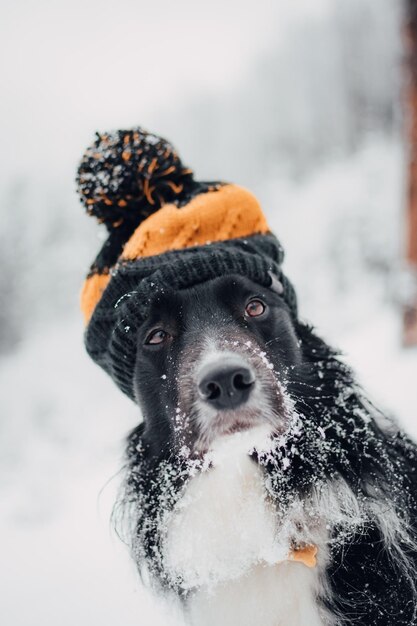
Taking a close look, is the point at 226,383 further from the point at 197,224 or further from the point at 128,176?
the point at 128,176

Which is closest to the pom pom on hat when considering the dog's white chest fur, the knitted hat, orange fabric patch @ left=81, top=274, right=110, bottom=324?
the knitted hat

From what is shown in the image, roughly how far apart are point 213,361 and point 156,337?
0.38m

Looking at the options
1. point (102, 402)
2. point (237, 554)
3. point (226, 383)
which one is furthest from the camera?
point (102, 402)

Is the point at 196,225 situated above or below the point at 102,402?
below

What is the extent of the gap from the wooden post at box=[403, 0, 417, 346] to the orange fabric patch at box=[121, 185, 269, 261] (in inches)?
161

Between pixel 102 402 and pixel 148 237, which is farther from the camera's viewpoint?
pixel 102 402

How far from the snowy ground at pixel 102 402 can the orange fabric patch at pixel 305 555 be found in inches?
33.0

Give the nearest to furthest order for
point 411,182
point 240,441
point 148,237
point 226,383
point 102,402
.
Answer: point 226,383
point 240,441
point 148,237
point 411,182
point 102,402

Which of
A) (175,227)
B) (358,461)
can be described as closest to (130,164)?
(175,227)

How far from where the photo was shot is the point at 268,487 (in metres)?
1.70

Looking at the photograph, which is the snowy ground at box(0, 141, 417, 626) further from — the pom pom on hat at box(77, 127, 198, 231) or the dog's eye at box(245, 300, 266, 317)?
the pom pom on hat at box(77, 127, 198, 231)

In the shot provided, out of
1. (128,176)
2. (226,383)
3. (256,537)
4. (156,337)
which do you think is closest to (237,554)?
(256,537)

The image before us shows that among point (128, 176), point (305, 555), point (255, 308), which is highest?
point (128, 176)

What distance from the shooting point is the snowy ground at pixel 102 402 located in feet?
10.2
